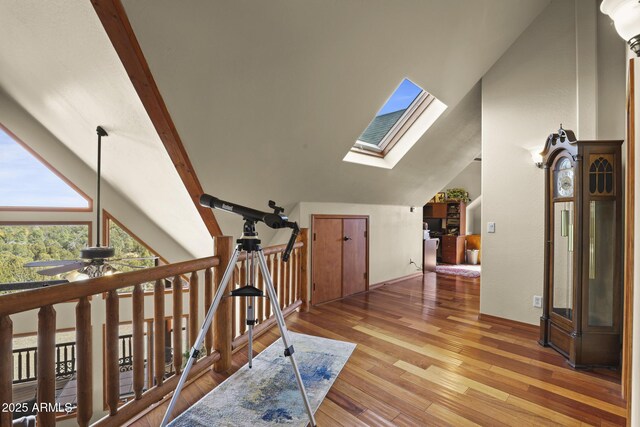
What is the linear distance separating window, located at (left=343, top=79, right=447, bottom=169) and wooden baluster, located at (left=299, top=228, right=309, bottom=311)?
1.00 meters

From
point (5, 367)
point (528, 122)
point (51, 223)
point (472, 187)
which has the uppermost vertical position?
point (528, 122)

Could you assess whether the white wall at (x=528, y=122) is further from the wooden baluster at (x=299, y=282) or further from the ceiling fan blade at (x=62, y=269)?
the ceiling fan blade at (x=62, y=269)

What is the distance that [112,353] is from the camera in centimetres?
137

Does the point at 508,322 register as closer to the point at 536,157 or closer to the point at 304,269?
the point at 536,157

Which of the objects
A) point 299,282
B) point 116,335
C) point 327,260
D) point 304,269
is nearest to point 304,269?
point 304,269

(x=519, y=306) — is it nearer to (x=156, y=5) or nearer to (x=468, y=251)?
(x=156, y=5)

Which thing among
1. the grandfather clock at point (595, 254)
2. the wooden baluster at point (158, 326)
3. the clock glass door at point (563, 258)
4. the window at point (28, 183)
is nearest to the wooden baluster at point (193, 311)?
the wooden baluster at point (158, 326)

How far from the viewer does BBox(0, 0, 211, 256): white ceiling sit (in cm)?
190

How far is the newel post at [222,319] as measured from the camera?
6.64ft

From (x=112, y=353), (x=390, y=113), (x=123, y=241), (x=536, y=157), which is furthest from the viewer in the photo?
(x=123, y=241)

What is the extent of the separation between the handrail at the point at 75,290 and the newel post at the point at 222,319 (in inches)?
12.7

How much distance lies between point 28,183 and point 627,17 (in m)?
5.65

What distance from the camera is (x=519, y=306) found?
2945 mm

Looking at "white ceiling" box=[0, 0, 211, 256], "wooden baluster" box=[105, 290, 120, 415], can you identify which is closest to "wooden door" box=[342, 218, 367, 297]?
"white ceiling" box=[0, 0, 211, 256]
